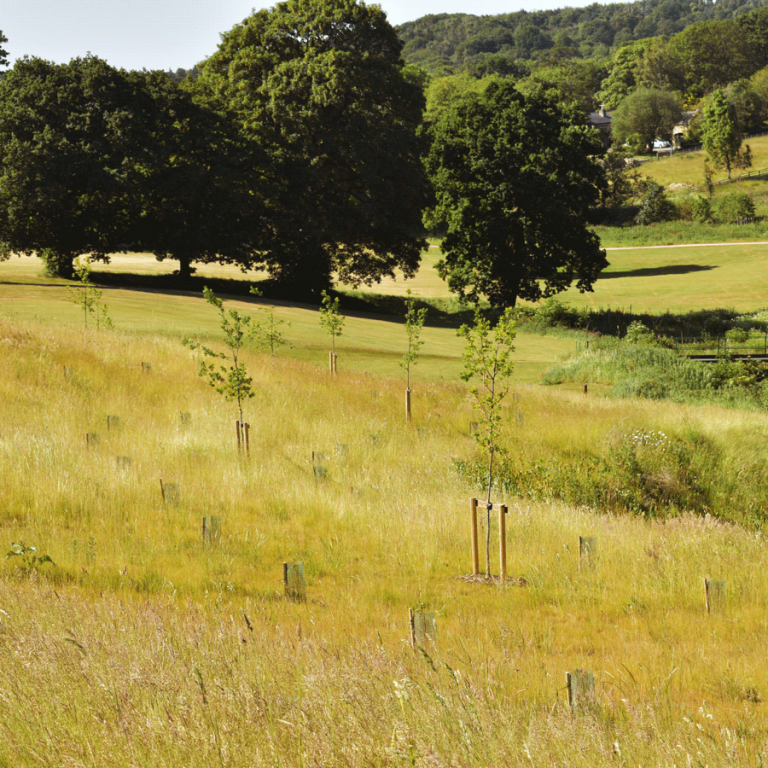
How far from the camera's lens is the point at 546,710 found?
438 centimetres

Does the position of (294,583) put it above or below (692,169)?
below

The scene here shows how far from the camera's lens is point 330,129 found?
47.8 metres

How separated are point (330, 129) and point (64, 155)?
15.1 meters

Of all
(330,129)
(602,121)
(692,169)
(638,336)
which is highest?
(602,121)

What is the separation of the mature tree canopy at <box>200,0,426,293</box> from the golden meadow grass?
32.6 meters

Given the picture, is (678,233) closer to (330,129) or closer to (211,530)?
(330,129)

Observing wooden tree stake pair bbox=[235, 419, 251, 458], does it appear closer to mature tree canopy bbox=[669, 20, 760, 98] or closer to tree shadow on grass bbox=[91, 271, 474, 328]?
tree shadow on grass bbox=[91, 271, 474, 328]

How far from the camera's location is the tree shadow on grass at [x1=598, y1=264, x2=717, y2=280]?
70.3 metres

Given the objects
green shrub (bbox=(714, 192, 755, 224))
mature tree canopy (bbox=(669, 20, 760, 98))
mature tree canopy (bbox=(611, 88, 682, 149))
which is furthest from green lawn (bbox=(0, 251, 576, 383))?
mature tree canopy (bbox=(669, 20, 760, 98))

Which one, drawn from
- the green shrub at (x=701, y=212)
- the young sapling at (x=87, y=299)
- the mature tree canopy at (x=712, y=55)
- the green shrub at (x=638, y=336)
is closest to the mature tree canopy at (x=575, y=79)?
the mature tree canopy at (x=712, y=55)

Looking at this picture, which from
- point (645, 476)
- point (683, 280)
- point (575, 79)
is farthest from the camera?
point (575, 79)

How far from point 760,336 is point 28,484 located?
1658 inches

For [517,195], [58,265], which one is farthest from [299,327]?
[58,265]

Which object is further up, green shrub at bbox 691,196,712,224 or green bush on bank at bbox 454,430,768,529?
green shrub at bbox 691,196,712,224
